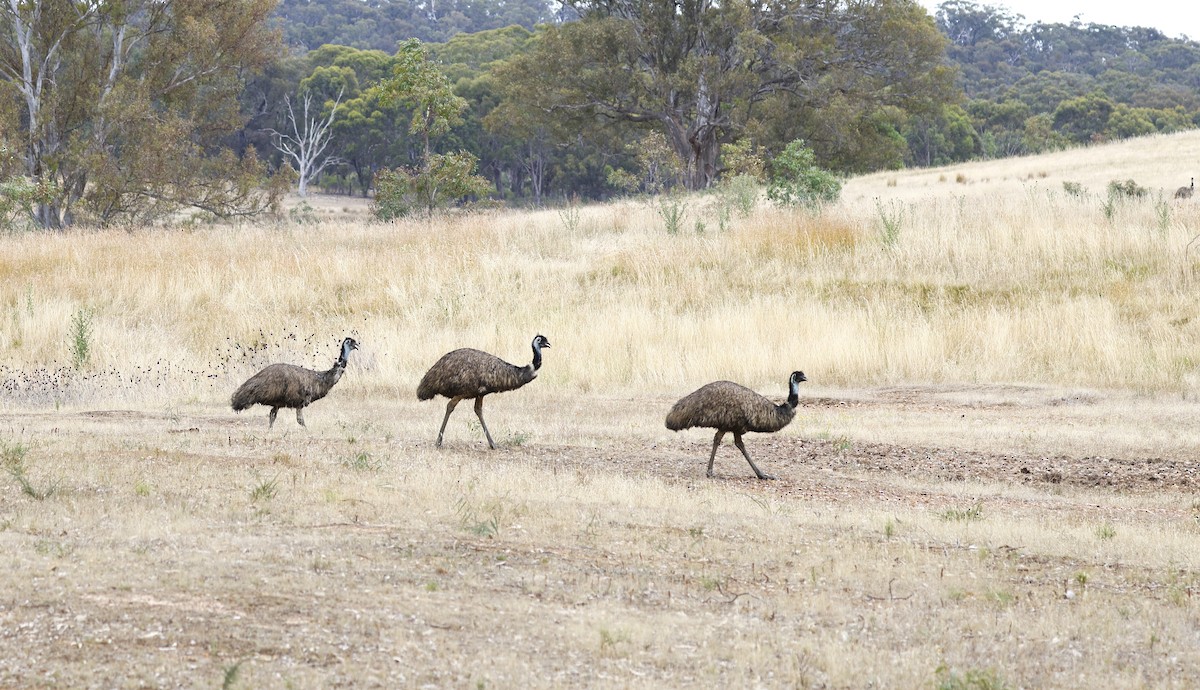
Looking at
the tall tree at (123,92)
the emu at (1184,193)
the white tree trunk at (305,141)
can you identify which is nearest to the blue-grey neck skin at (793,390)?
the emu at (1184,193)

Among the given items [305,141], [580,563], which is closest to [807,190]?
[580,563]

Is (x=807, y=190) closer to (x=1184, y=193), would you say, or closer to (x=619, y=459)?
(x=1184, y=193)

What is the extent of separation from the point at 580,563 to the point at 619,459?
175 inches

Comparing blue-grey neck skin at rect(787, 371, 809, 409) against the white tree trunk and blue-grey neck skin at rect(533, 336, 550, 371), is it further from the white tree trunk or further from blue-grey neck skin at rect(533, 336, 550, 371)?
the white tree trunk

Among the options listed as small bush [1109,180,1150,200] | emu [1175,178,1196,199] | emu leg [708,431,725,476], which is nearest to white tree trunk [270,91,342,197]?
small bush [1109,180,1150,200]

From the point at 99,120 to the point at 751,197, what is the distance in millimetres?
22604

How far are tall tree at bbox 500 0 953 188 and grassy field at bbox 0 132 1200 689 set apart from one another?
20929 mm

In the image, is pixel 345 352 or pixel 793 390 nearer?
pixel 793 390

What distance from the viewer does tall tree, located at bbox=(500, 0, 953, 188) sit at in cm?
4831

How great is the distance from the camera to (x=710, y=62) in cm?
4828

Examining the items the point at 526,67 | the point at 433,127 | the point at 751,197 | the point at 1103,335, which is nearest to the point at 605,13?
the point at 526,67

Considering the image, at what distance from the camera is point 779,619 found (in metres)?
6.60

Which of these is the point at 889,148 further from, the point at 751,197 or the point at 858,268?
the point at 858,268

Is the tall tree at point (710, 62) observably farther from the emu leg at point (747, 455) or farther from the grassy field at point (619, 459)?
the emu leg at point (747, 455)
